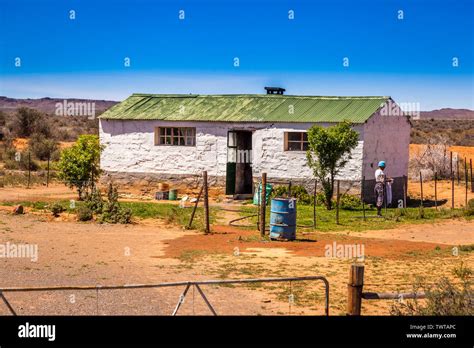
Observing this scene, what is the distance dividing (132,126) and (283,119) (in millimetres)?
6200

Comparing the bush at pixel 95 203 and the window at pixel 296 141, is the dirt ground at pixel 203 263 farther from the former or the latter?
the window at pixel 296 141

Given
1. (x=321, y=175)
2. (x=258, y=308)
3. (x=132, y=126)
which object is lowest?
(x=258, y=308)

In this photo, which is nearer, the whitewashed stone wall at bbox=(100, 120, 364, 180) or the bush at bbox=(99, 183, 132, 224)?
the bush at bbox=(99, 183, 132, 224)

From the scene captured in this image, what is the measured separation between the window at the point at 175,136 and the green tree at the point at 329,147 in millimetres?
5597

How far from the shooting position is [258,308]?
10953 mm

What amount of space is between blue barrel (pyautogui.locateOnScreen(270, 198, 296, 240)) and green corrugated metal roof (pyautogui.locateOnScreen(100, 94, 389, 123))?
8227 mm

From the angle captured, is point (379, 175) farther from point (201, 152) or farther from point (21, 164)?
point (21, 164)

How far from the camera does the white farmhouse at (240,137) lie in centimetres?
2597

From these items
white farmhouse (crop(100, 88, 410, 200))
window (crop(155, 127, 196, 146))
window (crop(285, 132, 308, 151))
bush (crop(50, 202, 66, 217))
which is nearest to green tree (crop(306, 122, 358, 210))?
white farmhouse (crop(100, 88, 410, 200))

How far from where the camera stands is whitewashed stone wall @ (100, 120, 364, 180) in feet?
86.1

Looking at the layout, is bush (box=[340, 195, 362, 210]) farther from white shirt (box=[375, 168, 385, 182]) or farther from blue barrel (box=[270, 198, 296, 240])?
blue barrel (box=[270, 198, 296, 240])

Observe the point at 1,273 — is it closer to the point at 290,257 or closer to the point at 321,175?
the point at 290,257

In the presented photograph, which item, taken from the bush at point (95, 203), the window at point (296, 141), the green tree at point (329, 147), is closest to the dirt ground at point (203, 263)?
the bush at point (95, 203)
